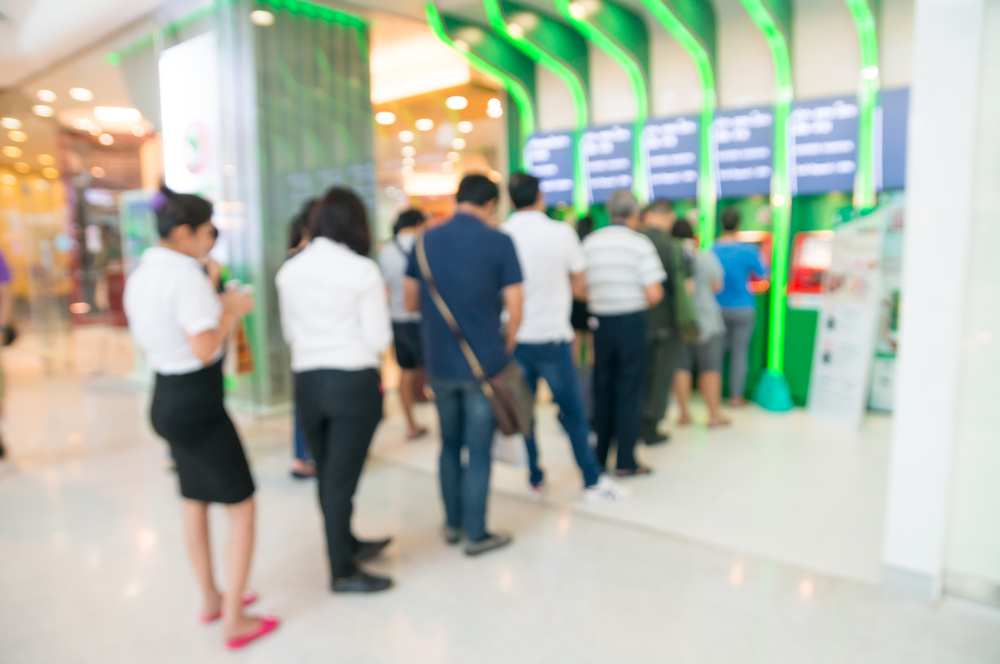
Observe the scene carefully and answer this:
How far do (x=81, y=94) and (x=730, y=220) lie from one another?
7178 mm

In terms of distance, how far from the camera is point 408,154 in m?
8.12

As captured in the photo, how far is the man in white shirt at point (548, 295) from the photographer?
10.9 ft

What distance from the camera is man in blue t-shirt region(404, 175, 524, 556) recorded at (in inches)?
111

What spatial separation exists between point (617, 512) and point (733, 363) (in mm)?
2509

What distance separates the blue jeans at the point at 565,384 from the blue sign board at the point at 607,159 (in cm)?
311

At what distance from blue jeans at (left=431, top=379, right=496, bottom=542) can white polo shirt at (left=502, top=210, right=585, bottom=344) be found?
575 millimetres

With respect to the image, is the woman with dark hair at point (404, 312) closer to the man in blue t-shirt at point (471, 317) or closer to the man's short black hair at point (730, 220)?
the man in blue t-shirt at point (471, 317)

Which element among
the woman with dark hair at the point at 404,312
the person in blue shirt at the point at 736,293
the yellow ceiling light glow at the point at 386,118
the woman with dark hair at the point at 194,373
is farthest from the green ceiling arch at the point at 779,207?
the woman with dark hair at the point at 194,373

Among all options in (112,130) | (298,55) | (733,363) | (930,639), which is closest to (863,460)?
(733,363)

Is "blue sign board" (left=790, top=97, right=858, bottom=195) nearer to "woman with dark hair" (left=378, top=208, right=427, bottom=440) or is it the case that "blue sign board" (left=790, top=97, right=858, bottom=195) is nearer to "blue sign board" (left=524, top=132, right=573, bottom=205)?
"blue sign board" (left=524, top=132, right=573, bottom=205)

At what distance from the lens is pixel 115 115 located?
8.50 meters

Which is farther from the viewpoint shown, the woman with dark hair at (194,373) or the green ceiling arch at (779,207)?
the green ceiling arch at (779,207)

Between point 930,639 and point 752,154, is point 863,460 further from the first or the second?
point 752,154

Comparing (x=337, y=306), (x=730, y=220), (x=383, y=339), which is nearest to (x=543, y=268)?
(x=383, y=339)
